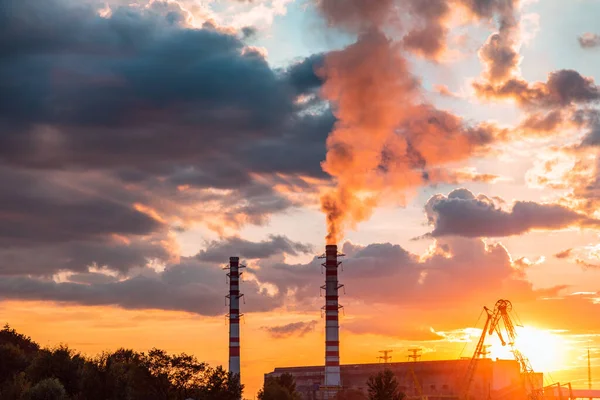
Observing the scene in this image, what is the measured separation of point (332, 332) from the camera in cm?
17075

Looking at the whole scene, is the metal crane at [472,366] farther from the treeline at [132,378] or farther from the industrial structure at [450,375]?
the treeline at [132,378]

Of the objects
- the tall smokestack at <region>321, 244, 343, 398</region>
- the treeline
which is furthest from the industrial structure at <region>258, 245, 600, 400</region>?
the treeline

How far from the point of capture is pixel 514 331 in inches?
7347

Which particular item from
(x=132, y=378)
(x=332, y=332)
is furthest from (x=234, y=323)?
(x=132, y=378)

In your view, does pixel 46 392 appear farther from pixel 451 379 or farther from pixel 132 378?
pixel 451 379

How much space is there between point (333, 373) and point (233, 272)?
38464mm

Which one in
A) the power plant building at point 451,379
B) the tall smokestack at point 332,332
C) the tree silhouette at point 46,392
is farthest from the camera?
the power plant building at point 451,379

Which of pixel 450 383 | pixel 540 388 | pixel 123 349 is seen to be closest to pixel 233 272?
pixel 123 349

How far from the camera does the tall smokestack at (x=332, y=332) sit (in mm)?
171000

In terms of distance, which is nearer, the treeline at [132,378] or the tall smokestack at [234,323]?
the treeline at [132,378]

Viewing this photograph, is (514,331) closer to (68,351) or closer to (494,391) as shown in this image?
(494,391)

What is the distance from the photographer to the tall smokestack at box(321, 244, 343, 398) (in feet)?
561

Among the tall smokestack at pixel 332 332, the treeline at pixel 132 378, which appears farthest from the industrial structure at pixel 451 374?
the treeline at pixel 132 378

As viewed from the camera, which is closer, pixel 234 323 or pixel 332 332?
pixel 332 332
